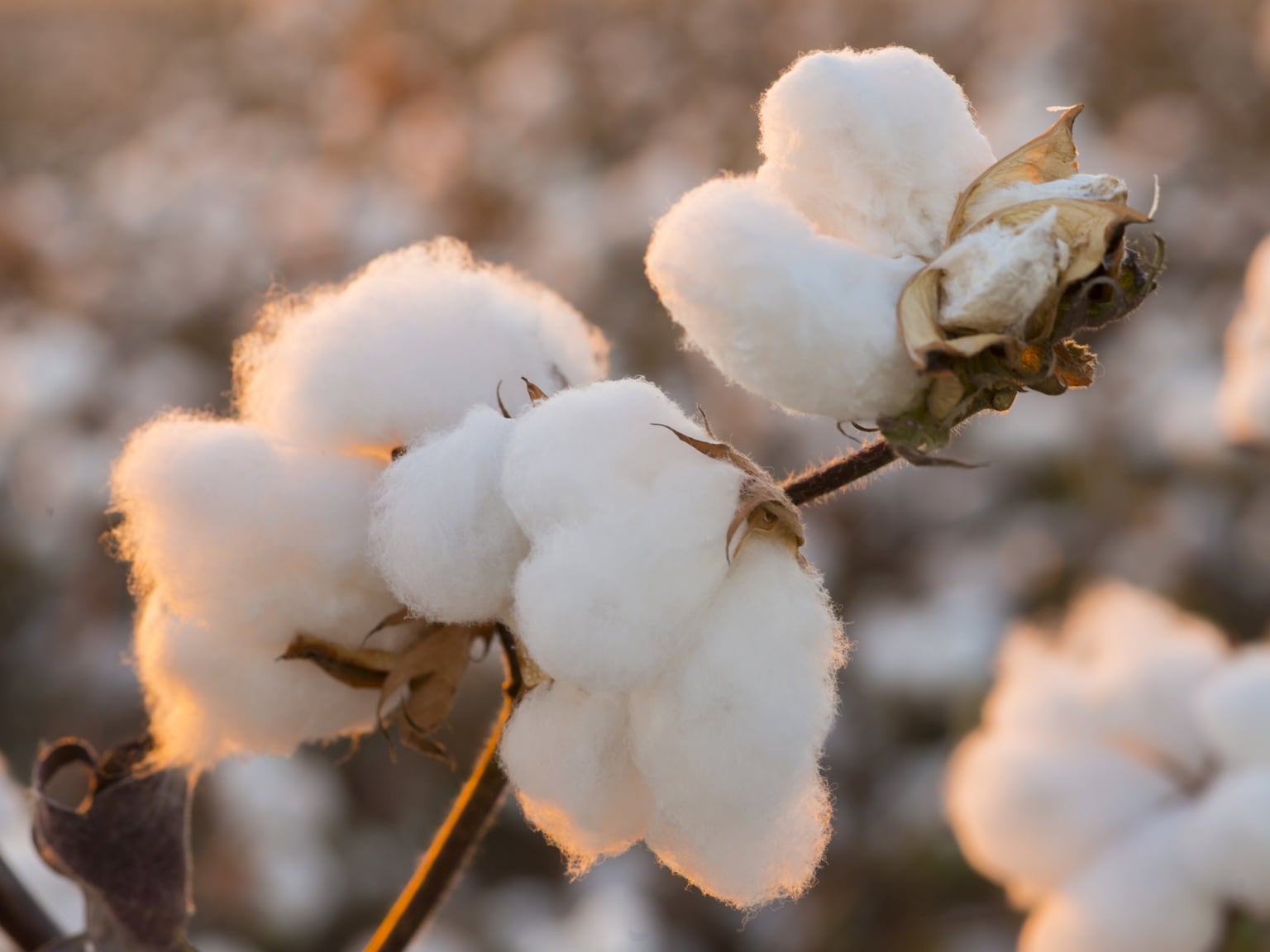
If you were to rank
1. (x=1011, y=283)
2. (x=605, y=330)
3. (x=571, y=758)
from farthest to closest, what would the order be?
(x=605, y=330), (x=571, y=758), (x=1011, y=283)

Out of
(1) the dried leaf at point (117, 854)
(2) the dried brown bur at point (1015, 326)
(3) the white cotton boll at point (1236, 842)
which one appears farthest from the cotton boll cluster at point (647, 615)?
(3) the white cotton boll at point (1236, 842)

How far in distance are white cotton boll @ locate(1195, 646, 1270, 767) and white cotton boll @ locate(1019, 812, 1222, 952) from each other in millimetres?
105

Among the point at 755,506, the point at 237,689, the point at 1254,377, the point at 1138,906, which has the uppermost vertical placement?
the point at 755,506

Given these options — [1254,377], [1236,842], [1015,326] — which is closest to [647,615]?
[1015,326]

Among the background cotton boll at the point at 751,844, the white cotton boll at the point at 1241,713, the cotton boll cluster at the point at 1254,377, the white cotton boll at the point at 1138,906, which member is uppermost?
the background cotton boll at the point at 751,844

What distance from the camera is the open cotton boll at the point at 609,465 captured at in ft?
2.13

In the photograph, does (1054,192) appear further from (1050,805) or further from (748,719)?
(1050,805)

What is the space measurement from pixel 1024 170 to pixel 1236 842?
990mm

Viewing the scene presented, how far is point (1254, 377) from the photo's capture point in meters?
1.56

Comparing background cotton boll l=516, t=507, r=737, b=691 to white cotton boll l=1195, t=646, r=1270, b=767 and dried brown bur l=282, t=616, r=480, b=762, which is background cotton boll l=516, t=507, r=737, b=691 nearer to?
dried brown bur l=282, t=616, r=480, b=762

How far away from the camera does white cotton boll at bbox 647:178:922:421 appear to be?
2.00 ft

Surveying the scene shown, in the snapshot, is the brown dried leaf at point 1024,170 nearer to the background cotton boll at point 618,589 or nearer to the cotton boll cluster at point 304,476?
the background cotton boll at point 618,589

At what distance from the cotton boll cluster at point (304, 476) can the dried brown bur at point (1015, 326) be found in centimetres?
30

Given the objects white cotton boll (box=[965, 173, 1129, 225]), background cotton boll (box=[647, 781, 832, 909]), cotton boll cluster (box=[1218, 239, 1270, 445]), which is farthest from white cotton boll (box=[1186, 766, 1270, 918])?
white cotton boll (box=[965, 173, 1129, 225])
